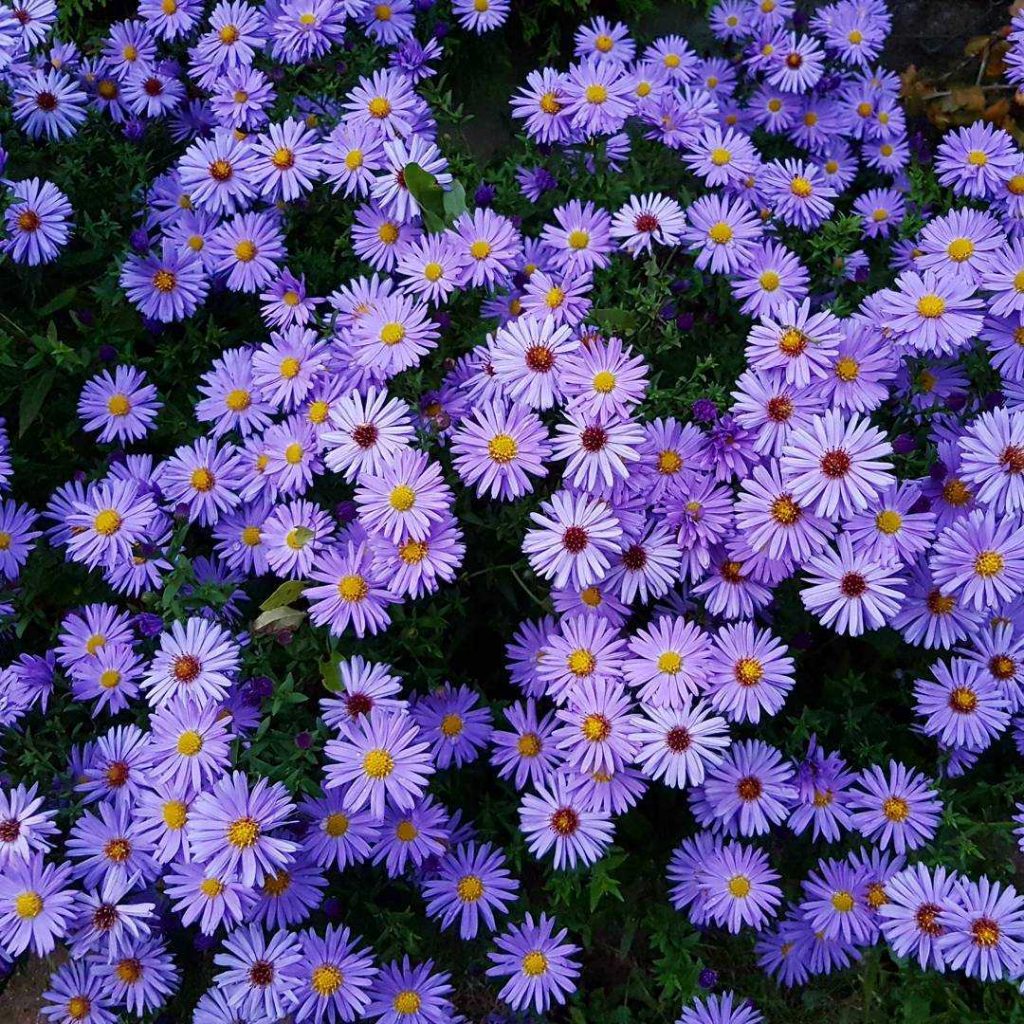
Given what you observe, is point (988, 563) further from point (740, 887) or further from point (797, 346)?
point (740, 887)

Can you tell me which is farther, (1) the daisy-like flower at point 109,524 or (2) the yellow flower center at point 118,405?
(2) the yellow flower center at point 118,405

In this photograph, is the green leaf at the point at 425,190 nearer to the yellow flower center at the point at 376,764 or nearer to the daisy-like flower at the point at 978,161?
the yellow flower center at the point at 376,764

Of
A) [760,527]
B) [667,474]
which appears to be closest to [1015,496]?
[760,527]

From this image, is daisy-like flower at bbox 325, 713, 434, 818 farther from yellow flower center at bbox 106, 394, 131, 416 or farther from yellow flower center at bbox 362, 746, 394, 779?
yellow flower center at bbox 106, 394, 131, 416

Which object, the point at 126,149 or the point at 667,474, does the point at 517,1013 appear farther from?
the point at 126,149

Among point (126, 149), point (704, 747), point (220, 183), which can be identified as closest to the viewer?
point (704, 747)

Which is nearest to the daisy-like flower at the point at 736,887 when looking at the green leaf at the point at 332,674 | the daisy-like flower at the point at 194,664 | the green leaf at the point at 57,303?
the green leaf at the point at 332,674

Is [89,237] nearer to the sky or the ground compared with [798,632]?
nearer to the sky
